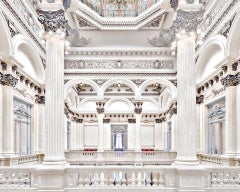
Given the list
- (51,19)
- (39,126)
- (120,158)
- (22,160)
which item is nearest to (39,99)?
(39,126)

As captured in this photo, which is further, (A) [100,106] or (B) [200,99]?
(A) [100,106]

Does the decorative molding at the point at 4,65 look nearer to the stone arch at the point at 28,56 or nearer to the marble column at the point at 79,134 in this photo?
the stone arch at the point at 28,56

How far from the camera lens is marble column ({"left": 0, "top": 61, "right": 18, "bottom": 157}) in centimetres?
1055

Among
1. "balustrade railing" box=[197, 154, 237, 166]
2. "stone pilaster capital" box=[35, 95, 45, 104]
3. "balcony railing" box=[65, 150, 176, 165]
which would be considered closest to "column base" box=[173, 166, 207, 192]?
"balustrade railing" box=[197, 154, 237, 166]

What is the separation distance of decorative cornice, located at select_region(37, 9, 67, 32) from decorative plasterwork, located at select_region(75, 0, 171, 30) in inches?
319

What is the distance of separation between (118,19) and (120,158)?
272 inches

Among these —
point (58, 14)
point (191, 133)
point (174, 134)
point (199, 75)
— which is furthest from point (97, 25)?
point (191, 133)

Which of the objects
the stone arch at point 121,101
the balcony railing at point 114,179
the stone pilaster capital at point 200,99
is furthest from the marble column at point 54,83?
the stone arch at point 121,101

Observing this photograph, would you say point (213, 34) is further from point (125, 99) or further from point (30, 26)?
point (125, 99)

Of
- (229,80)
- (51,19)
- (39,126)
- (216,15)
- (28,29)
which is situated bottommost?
(39,126)

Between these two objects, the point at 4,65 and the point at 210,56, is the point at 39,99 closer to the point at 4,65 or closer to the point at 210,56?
the point at 4,65

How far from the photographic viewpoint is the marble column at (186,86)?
21.7ft

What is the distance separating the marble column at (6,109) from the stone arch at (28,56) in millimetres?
829

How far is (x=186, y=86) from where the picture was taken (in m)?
6.84
